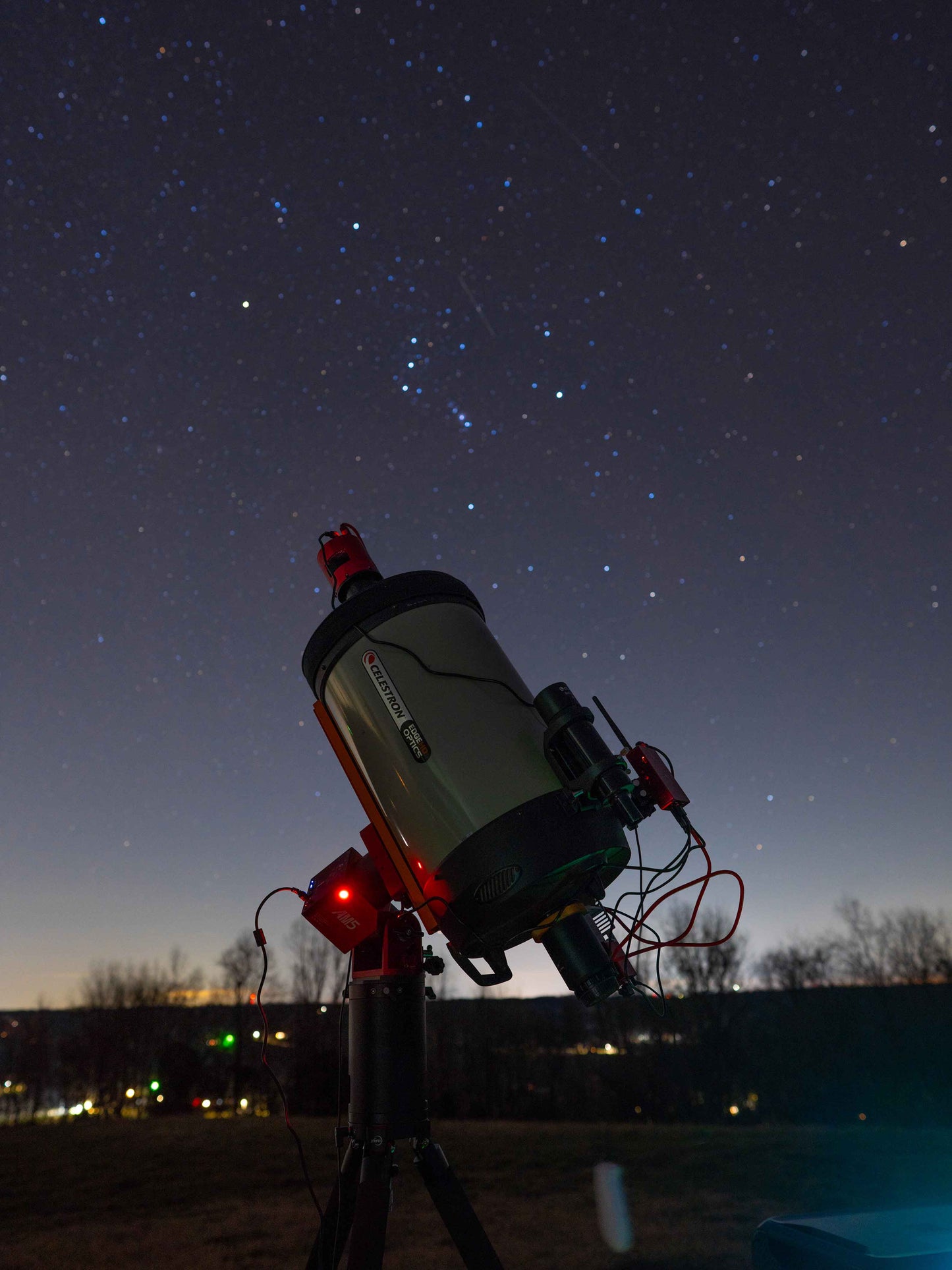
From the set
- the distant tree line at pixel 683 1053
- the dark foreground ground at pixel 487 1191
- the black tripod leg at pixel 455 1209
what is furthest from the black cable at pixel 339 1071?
the distant tree line at pixel 683 1053

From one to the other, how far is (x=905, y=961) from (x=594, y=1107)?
1858cm

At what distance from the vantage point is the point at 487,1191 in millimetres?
6703

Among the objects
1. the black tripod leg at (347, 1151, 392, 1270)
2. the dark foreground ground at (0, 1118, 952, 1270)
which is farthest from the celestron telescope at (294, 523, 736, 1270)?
the dark foreground ground at (0, 1118, 952, 1270)

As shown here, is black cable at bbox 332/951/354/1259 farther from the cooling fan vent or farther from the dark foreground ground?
the dark foreground ground

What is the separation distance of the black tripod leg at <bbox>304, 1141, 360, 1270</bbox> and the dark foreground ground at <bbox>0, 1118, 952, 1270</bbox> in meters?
2.73

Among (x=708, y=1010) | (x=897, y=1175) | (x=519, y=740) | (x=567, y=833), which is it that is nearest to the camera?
(x=567, y=833)

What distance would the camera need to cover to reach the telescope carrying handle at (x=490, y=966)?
272cm

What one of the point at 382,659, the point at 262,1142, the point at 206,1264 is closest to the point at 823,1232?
the point at 382,659

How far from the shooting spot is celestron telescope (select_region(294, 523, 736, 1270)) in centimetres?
247

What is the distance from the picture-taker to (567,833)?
246 cm

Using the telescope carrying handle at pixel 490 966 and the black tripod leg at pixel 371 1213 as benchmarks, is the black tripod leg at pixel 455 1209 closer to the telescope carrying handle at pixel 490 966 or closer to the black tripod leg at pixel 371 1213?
the black tripod leg at pixel 371 1213

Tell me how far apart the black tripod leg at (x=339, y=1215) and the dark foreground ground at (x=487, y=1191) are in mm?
2731

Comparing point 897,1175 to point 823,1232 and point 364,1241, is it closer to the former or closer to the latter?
point 364,1241

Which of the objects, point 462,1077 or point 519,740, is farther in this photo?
point 462,1077
